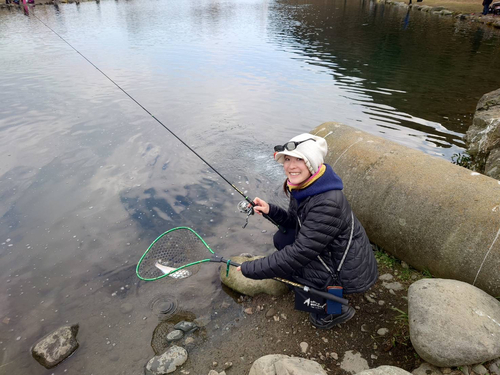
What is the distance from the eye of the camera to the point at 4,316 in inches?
211

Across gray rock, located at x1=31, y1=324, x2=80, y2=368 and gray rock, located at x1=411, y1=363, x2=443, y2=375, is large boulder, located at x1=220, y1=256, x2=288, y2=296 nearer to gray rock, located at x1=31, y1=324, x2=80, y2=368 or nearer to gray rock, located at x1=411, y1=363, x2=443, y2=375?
gray rock, located at x1=411, y1=363, x2=443, y2=375

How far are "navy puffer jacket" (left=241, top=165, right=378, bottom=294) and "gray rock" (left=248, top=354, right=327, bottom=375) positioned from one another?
0.96 m

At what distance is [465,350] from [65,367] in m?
5.11

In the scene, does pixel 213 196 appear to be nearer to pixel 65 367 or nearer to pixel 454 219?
pixel 65 367

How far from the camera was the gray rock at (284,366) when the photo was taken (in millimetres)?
3633

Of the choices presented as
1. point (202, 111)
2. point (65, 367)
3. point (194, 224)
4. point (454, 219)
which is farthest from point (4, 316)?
point (202, 111)

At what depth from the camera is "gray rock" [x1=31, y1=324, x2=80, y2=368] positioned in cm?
465

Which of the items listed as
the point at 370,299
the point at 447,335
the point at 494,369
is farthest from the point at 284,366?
the point at 494,369

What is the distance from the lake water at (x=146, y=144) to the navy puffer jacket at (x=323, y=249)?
5.17ft

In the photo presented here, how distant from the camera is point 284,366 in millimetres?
3678

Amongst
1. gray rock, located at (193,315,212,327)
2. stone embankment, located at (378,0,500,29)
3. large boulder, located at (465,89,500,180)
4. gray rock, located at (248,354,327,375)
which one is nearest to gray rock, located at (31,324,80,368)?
gray rock, located at (193,315,212,327)

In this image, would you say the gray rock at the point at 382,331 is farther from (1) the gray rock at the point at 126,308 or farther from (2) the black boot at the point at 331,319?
(1) the gray rock at the point at 126,308

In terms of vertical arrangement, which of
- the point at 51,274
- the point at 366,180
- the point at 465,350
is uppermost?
the point at 366,180

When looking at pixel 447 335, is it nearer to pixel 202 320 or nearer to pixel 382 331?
pixel 382 331
